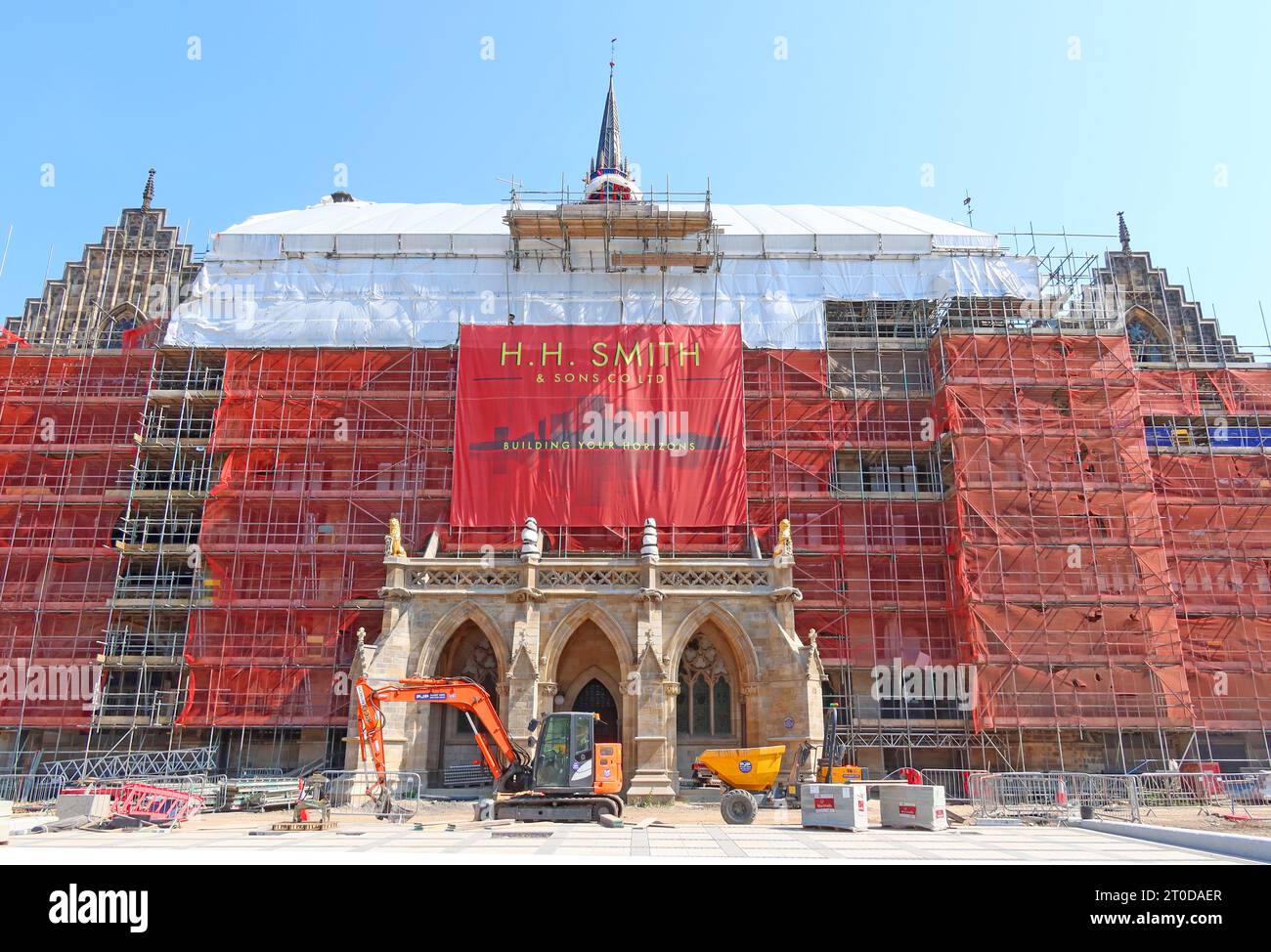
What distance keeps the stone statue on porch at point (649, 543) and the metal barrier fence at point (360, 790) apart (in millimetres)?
8198

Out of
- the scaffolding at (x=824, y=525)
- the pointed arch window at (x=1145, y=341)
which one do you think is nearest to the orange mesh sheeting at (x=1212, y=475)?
the scaffolding at (x=824, y=525)

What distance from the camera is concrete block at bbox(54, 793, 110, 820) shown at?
18.6m

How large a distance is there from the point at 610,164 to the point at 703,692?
2620cm

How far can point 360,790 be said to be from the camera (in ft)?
71.2

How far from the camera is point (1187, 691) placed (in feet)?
84.7

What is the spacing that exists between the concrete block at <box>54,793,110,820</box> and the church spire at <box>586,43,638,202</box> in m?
27.3

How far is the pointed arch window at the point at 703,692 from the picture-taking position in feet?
85.1

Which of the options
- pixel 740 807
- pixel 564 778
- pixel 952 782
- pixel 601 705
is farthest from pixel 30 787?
pixel 952 782

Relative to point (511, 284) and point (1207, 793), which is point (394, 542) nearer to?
point (511, 284)

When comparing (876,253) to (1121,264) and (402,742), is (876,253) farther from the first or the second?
(402,742)

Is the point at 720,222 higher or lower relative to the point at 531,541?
higher

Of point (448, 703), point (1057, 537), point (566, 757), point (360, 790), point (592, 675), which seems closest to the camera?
point (566, 757)

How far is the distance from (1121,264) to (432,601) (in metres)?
29.2
